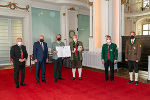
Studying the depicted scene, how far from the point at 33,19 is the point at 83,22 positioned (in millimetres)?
3981

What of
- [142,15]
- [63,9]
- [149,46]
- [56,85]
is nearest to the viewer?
[56,85]

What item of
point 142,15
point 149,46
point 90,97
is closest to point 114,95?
point 90,97

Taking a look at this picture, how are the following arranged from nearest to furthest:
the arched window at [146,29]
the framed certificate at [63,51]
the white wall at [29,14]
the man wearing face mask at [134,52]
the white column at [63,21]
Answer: the man wearing face mask at [134,52]
the framed certificate at [63,51]
the white wall at [29,14]
the white column at [63,21]
the arched window at [146,29]

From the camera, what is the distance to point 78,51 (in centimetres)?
493

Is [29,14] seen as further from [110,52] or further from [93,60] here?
[110,52]

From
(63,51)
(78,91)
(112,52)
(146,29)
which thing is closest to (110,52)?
(112,52)

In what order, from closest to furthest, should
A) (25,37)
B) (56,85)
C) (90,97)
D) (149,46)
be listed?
(90,97)
(56,85)
(149,46)
(25,37)

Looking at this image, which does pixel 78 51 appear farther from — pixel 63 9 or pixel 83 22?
pixel 83 22

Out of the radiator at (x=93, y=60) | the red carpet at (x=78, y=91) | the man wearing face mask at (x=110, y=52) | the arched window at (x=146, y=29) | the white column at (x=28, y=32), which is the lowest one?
the red carpet at (x=78, y=91)

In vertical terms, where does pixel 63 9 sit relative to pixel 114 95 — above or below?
above

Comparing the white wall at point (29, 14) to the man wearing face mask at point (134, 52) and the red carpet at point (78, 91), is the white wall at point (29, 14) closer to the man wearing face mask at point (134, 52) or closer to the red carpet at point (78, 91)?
the red carpet at point (78, 91)

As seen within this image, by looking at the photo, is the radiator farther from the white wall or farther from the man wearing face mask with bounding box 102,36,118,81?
the white wall

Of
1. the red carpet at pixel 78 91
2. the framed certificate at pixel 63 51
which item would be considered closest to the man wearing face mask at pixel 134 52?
the red carpet at pixel 78 91

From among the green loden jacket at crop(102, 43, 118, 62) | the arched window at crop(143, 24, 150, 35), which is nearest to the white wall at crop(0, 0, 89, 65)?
the green loden jacket at crop(102, 43, 118, 62)
